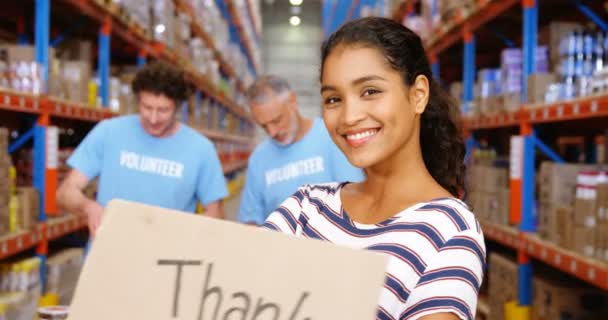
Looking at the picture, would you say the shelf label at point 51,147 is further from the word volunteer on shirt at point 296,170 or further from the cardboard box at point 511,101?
the cardboard box at point 511,101

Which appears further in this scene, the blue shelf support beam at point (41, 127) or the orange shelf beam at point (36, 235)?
the blue shelf support beam at point (41, 127)

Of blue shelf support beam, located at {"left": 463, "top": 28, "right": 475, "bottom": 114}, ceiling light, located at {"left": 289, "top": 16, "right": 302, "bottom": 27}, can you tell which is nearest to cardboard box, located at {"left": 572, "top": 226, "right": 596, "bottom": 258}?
blue shelf support beam, located at {"left": 463, "top": 28, "right": 475, "bottom": 114}

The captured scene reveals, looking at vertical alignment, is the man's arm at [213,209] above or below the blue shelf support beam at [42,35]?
below

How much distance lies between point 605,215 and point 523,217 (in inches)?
40.2

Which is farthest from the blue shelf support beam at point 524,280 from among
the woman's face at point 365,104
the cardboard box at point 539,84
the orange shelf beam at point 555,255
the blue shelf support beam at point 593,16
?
the woman's face at point 365,104

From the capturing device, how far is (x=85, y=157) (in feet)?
9.99

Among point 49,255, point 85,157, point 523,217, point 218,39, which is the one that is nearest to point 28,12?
point 49,255

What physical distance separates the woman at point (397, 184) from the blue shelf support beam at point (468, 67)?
410 centimetres

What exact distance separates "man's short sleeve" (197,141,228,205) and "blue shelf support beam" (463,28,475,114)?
2.93 metres

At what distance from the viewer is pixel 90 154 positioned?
3.05 m

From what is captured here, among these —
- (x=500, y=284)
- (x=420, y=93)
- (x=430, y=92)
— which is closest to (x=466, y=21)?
(x=500, y=284)

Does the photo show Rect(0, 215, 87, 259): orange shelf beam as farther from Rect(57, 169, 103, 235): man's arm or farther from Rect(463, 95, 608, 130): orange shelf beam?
Rect(463, 95, 608, 130): orange shelf beam

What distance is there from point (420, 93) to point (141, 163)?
210 centimetres

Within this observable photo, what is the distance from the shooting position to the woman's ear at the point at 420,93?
1.27m
